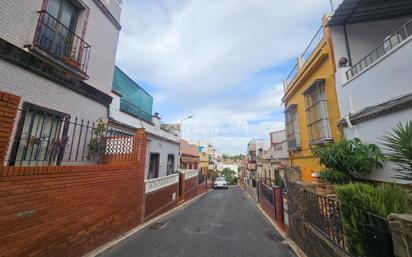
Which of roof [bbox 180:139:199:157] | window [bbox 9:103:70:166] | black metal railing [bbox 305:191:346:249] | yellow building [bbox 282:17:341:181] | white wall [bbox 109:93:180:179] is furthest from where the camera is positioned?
roof [bbox 180:139:199:157]

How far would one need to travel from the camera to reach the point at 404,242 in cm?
180

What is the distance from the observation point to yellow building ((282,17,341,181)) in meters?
6.32

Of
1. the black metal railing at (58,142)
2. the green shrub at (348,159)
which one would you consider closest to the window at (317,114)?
the green shrub at (348,159)

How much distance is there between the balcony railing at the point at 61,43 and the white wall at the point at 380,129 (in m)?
7.95

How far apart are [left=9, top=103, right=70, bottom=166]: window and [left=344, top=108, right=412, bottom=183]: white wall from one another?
6998mm

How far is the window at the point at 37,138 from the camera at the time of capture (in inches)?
174

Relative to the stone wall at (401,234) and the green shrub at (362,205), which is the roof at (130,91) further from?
the stone wall at (401,234)

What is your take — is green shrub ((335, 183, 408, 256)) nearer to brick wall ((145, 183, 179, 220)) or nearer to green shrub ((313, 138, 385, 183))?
green shrub ((313, 138, 385, 183))

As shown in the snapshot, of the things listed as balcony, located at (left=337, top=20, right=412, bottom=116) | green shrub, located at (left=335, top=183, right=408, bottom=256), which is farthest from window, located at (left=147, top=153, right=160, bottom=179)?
green shrub, located at (left=335, top=183, right=408, bottom=256)

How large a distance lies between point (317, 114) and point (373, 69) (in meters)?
2.70

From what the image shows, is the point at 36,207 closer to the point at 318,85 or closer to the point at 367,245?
the point at 367,245

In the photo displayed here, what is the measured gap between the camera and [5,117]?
285cm

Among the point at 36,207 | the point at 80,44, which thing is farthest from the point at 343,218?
the point at 80,44

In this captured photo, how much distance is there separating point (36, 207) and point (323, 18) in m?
9.42
